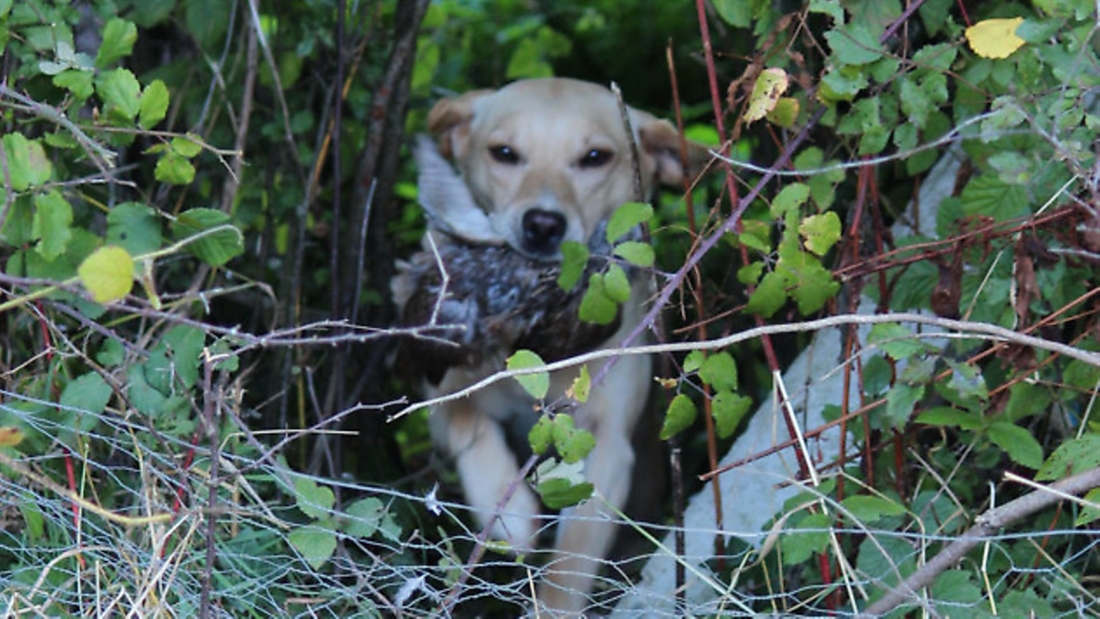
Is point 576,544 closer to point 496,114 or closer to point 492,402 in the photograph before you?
point 492,402

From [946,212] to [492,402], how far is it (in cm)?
134

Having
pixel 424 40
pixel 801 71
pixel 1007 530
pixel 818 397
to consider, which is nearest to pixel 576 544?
pixel 818 397

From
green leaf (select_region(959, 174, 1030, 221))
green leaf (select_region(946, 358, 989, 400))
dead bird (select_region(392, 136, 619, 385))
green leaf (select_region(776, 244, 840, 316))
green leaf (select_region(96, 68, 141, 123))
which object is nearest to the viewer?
green leaf (select_region(946, 358, 989, 400))

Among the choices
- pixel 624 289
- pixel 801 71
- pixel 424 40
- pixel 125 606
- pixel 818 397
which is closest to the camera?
pixel 125 606

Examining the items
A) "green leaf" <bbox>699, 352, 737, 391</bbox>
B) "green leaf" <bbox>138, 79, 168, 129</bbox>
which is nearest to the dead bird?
"green leaf" <bbox>699, 352, 737, 391</bbox>

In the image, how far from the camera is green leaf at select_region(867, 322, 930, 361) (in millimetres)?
2297

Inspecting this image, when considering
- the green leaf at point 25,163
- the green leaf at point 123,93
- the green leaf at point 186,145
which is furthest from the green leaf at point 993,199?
the green leaf at point 25,163

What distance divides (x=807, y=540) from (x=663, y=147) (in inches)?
72.8

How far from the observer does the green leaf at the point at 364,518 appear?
2309mm

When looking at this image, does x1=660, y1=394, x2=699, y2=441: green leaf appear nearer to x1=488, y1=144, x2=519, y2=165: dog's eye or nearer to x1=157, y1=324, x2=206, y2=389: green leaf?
x1=157, y1=324, x2=206, y2=389: green leaf

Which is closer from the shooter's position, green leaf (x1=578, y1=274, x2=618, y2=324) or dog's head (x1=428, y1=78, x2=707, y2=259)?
green leaf (x1=578, y1=274, x2=618, y2=324)

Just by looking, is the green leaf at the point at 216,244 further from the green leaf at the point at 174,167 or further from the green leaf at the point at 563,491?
the green leaf at the point at 563,491

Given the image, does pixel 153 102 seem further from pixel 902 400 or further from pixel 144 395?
pixel 902 400

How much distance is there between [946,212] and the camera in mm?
2754
